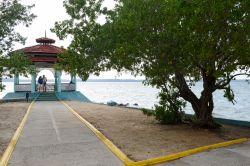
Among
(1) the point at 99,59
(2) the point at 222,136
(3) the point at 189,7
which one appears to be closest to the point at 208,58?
(3) the point at 189,7

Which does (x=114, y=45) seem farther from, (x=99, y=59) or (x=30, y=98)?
(x=30, y=98)

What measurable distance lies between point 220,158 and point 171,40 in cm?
478

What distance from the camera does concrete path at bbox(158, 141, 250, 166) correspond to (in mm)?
8805

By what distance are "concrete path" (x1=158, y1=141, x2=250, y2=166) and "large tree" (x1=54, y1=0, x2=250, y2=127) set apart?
2.44 m

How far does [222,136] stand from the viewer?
521 inches

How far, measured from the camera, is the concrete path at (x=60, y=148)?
357 inches

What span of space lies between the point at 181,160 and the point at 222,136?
449 cm

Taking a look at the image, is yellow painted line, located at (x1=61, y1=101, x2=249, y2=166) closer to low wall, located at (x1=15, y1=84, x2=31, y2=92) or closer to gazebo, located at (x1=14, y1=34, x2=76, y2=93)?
gazebo, located at (x1=14, y1=34, x2=76, y2=93)

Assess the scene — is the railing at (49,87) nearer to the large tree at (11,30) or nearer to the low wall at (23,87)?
the low wall at (23,87)

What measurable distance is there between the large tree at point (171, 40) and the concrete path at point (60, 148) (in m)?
3.14

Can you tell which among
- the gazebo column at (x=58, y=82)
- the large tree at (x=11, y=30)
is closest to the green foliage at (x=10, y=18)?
the large tree at (x=11, y=30)

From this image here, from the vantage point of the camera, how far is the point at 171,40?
41.3 ft

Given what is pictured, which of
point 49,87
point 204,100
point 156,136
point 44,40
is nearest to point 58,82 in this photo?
point 44,40

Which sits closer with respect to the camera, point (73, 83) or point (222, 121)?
point (222, 121)
